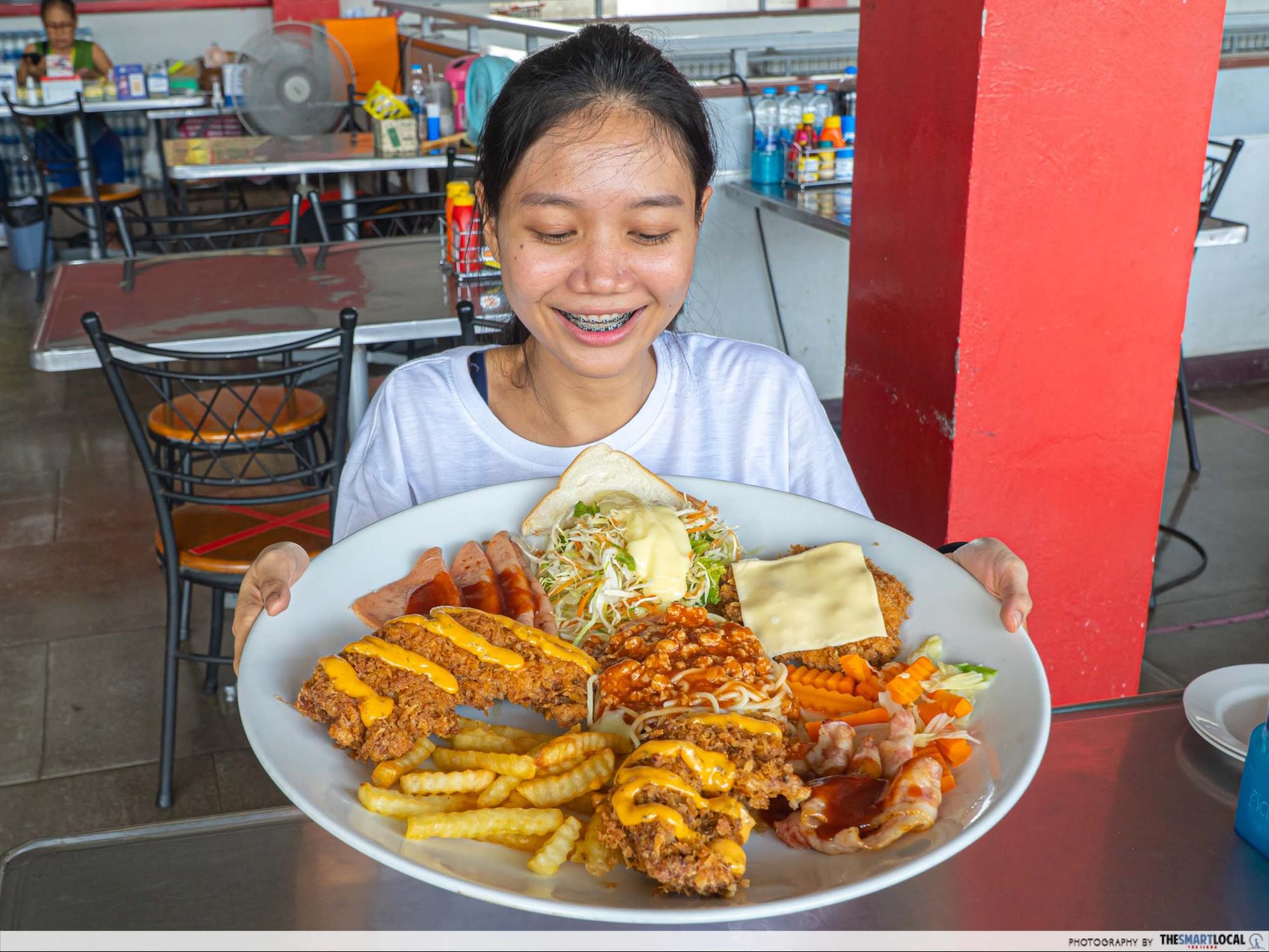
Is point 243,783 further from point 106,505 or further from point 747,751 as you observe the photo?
point 747,751

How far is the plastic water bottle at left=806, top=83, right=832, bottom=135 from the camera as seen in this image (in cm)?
513

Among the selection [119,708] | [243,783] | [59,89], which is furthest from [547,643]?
[59,89]

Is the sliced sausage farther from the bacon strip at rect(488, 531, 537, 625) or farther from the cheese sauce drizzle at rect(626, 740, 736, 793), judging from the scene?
the cheese sauce drizzle at rect(626, 740, 736, 793)

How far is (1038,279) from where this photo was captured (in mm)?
2293

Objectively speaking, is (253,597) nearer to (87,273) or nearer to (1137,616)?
(1137,616)

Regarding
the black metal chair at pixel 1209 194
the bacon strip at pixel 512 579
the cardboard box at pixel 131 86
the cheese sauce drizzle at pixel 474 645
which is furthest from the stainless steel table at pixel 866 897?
the cardboard box at pixel 131 86

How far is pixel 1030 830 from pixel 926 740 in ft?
0.76

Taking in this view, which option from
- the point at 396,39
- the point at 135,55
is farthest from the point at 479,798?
the point at 135,55

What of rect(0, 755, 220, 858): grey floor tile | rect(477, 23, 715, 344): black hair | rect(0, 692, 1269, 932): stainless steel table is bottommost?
rect(0, 755, 220, 858): grey floor tile

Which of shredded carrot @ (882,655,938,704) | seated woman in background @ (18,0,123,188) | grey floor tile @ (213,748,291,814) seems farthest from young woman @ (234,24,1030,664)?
seated woman in background @ (18,0,123,188)

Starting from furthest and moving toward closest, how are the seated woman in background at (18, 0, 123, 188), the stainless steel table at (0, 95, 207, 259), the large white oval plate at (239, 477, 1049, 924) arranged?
the seated woman in background at (18, 0, 123, 188)
the stainless steel table at (0, 95, 207, 259)
the large white oval plate at (239, 477, 1049, 924)

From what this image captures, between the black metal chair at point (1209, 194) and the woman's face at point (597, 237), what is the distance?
3.38 metres

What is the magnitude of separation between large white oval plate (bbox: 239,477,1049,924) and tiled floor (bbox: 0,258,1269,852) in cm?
170

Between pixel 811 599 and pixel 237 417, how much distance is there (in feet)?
7.77
